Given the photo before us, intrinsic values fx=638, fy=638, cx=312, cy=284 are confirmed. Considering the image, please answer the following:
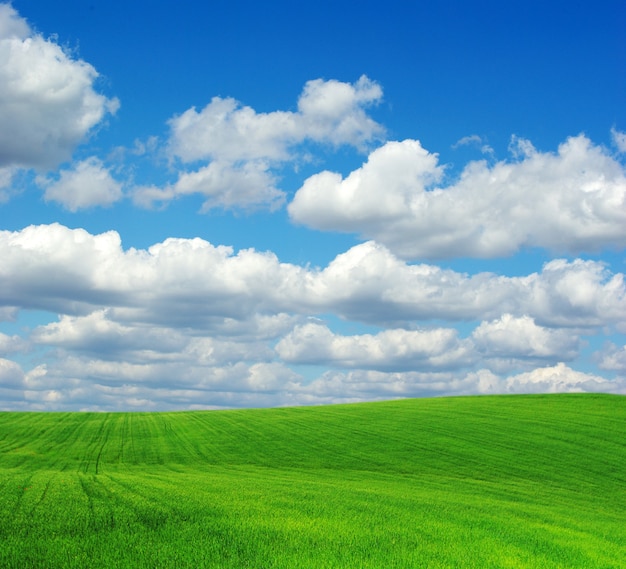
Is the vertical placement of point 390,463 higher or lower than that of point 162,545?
lower

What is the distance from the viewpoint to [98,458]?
1757 inches

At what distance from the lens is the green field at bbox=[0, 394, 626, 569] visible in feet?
40.8

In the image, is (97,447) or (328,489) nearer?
(328,489)

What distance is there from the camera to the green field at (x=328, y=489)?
40.8 ft

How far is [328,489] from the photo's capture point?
2411 centimetres

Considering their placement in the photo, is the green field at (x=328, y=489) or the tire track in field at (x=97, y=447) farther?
the tire track in field at (x=97, y=447)

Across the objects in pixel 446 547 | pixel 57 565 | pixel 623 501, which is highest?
pixel 57 565

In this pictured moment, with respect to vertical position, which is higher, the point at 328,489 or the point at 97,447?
the point at 328,489

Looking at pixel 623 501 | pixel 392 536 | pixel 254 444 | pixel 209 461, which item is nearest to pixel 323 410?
pixel 254 444

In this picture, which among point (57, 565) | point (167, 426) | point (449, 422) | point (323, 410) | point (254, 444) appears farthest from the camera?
point (323, 410)

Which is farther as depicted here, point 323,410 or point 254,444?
point 323,410

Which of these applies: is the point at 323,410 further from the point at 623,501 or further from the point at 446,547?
the point at 446,547

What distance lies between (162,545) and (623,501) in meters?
27.5

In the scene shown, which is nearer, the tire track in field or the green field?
the green field
